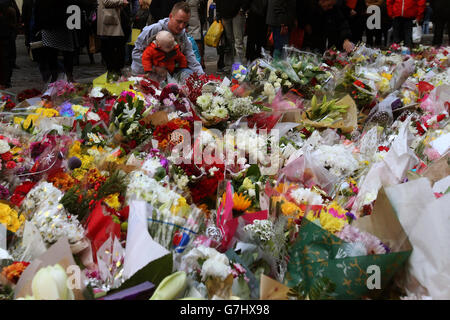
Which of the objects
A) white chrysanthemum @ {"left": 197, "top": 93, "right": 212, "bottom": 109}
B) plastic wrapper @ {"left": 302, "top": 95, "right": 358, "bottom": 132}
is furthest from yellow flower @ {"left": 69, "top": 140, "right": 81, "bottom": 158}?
plastic wrapper @ {"left": 302, "top": 95, "right": 358, "bottom": 132}

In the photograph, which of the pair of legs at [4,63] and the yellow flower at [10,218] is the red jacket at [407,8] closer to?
the pair of legs at [4,63]

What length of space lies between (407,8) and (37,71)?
240 inches

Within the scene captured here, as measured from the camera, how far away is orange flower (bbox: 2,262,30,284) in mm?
1324

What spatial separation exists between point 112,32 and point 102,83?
2885mm

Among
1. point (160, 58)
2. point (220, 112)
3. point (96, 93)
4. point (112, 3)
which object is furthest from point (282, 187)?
point (112, 3)

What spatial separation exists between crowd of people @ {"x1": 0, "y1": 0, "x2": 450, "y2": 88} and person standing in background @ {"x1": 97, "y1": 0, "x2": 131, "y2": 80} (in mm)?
12

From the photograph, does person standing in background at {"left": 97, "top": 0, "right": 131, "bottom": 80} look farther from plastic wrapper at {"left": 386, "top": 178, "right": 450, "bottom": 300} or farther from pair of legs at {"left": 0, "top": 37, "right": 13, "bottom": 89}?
plastic wrapper at {"left": 386, "top": 178, "right": 450, "bottom": 300}

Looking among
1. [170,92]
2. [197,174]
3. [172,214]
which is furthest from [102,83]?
[172,214]

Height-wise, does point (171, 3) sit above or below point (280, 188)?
above

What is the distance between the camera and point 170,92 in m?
3.04

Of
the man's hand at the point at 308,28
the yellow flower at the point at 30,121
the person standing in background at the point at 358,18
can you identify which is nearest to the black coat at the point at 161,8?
the man's hand at the point at 308,28

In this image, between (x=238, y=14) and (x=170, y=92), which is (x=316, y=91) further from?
(x=238, y=14)

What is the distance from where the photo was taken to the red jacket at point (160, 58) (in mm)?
4383
